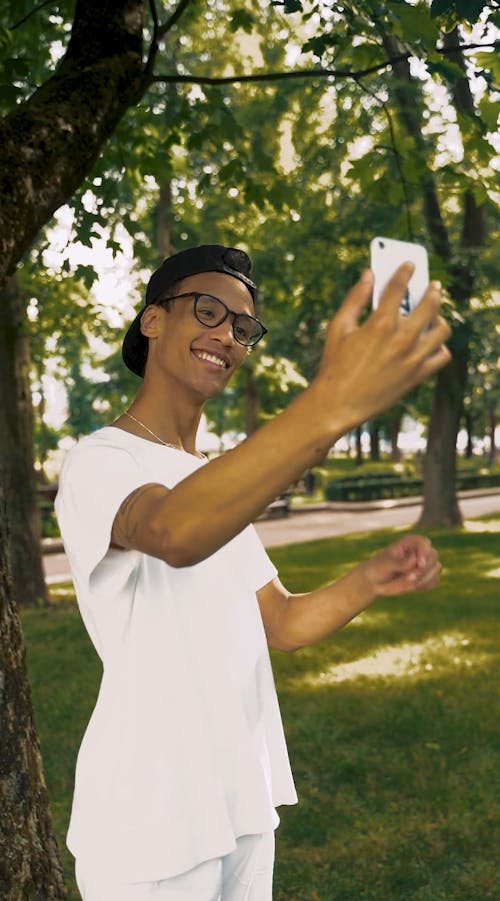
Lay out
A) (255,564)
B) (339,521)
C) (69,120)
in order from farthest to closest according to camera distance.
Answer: (339,521) → (69,120) → (255,564)

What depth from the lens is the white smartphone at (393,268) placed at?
55.4 inches

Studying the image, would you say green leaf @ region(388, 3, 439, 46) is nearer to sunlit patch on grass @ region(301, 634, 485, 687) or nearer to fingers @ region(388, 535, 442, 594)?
fingers @ region(388, 535, 442, 594)

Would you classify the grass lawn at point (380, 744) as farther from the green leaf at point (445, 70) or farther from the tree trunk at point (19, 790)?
the green leaf at point (445, 70)

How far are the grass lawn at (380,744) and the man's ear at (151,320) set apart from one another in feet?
11.3

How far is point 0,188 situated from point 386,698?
225 inches

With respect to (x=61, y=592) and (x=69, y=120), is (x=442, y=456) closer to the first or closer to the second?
(x=61, y=592)

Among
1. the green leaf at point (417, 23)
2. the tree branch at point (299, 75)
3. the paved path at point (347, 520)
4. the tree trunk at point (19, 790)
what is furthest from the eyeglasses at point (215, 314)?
the paved path at point (347, 520)

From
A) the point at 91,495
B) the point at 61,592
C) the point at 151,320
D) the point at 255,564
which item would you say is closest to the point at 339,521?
the point at 61,592

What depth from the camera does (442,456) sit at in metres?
19.0

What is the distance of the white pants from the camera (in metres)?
2.05

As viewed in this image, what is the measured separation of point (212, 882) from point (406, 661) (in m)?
7.08

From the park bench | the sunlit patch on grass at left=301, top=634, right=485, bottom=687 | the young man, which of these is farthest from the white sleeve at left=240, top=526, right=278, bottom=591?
the park bench

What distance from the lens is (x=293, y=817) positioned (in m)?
5.63

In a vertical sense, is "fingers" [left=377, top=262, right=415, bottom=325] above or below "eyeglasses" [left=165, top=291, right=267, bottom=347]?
below
